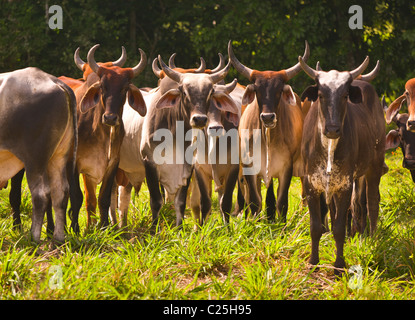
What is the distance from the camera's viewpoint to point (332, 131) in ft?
20.2

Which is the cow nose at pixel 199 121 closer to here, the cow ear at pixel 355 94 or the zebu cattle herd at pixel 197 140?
the zebu cattle herd at pixel 197 140

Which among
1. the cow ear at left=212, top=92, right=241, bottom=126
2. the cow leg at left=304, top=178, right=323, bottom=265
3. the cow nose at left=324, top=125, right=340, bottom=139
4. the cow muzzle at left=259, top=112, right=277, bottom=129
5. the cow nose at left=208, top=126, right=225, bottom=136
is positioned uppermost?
the cow nose at left=324, top=125, right=340, bottom=139

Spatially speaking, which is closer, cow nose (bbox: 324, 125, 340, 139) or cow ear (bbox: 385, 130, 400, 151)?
cow nose (bbox: 324, 125, 340, 139)

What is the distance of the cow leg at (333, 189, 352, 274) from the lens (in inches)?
251

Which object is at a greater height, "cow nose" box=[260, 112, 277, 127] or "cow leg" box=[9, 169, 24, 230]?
"cow nose" box=[260, 112, 277, 127]

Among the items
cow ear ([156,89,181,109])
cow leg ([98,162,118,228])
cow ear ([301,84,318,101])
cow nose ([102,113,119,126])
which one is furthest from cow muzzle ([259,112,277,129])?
cow leg ([98,162,118,228])

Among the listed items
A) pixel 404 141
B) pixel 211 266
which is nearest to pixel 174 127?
pixel 211 266

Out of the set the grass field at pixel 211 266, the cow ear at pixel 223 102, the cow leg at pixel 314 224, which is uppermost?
the cow ear at pixel 223 102

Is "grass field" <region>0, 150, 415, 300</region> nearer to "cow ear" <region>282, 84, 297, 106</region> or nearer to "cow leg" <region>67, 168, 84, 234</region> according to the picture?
"cow leg" <region>67, 168, 84, 234</region>

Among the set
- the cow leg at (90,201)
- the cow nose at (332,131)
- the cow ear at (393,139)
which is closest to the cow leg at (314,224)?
the cow nose at (332,131)

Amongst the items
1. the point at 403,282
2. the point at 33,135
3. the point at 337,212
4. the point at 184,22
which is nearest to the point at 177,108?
the point at 33,135

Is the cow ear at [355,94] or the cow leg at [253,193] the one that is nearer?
the cow ear at [355,94]

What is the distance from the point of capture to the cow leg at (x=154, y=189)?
26.2 feet

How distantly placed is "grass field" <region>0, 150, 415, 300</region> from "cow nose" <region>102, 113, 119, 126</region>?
109cm
